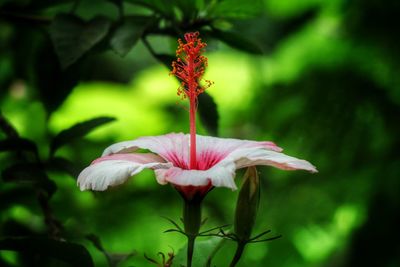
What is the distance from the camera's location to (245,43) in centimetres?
93

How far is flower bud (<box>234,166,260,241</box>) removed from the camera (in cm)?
71

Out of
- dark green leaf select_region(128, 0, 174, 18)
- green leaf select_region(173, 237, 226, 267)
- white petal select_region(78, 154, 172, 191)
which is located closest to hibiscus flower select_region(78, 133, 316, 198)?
white petal select_region(78, 154, 172, 191)

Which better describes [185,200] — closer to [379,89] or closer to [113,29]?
[113,29]

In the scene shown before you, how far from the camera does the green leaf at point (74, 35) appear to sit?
844 millimetres

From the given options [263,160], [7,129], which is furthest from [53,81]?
[263,160]

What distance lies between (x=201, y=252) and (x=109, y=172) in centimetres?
21

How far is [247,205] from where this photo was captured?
0.72 metres

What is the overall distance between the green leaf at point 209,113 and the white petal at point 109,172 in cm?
23

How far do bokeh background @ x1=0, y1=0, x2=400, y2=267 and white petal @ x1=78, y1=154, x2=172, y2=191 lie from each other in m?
0.15

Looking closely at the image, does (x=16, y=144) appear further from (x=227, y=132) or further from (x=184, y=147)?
(x=227, y=132)

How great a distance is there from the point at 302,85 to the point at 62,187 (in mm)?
942

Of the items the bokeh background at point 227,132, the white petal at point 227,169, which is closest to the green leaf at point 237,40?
the bokeh background at point 227,132

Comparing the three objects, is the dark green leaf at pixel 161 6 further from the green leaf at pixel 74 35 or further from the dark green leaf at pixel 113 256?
the dark green leaf at pixel 113 256

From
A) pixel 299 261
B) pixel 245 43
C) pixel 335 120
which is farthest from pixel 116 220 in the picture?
pixel 245 43
